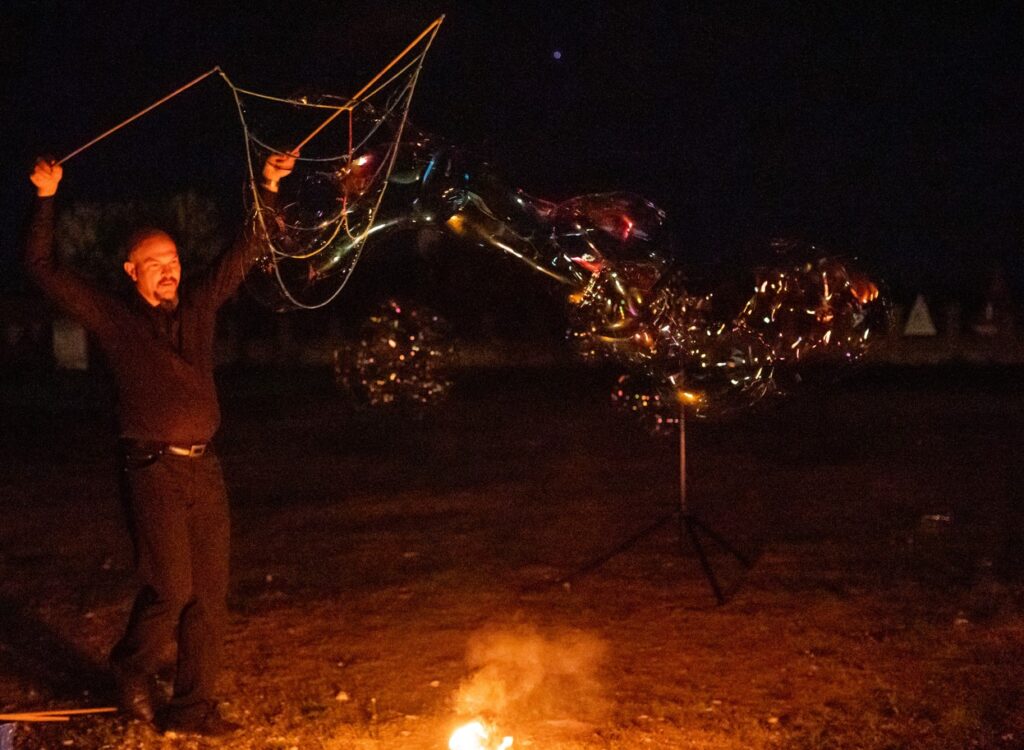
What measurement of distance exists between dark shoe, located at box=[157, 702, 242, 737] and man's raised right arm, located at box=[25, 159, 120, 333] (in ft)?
5.54

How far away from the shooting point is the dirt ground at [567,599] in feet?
18.4

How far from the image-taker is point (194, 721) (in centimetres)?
532

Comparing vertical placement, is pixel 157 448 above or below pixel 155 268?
below

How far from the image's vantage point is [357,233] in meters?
6.96

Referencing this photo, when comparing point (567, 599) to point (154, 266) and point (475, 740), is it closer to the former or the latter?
point (475, 740)

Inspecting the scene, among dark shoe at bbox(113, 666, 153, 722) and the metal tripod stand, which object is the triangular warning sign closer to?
the metal tripod stand

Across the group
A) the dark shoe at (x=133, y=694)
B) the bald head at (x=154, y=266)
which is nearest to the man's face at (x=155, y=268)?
the bald head at (x=154, y=266)

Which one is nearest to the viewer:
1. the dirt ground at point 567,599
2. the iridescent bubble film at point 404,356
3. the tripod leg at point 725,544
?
the dirt ground at point 567,599

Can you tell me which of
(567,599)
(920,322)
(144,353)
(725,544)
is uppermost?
(920,322)

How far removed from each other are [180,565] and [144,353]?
0.91 metres

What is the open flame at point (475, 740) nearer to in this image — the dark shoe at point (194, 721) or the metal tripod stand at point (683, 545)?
the dark shoe at point (194, 721)

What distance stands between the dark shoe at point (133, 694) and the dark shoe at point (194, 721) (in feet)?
0.41

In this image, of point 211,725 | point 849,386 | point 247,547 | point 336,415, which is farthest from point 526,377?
point 211,725

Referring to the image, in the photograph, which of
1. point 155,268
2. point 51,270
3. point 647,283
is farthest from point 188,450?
point 647,283
